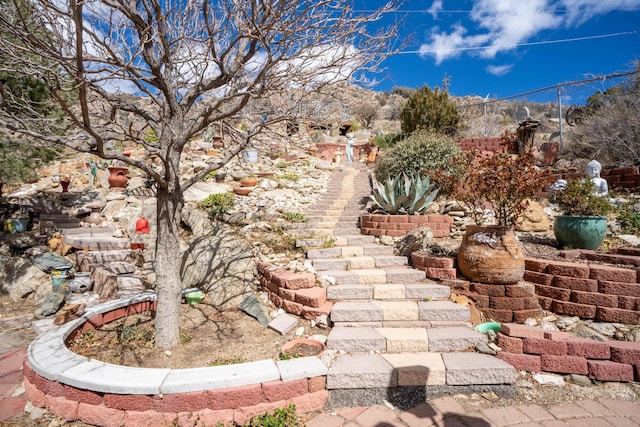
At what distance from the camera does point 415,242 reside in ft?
15.7

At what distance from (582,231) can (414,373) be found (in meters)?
3.57

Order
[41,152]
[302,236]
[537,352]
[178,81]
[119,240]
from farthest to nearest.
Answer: [41,152] < [119,240] < [302,236] < [178,81] < [537,352]

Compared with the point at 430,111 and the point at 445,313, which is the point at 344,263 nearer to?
the point at 445,313

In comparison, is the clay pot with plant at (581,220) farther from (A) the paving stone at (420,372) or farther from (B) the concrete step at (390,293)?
(A) the paving stone at (420,372)

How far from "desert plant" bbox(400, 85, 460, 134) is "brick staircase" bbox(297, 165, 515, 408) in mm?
10695

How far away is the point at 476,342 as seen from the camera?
10.1 ft

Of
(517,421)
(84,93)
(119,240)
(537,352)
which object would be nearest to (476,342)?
(537,352)

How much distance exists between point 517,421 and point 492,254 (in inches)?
A: 71.0

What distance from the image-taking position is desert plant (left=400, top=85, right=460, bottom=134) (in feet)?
46.2

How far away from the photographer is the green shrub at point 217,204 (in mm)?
6324

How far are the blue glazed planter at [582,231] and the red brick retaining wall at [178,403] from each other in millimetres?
4292

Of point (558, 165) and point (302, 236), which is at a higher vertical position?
point (558, 165)

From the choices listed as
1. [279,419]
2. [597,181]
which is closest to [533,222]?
[597,181]

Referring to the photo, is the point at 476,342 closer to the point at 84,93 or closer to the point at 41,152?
the point at 84,93
